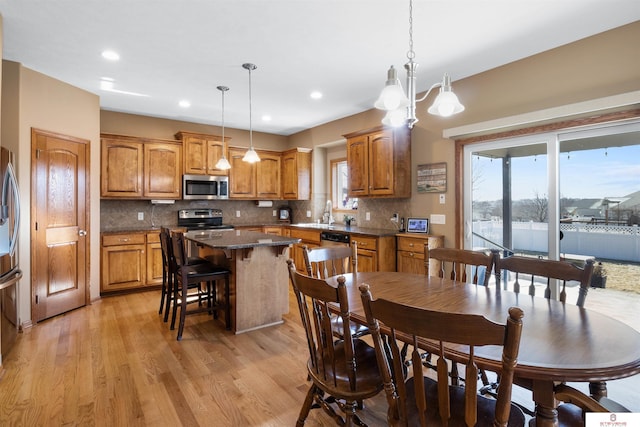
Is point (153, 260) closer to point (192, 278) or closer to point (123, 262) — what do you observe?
point (123, 262)

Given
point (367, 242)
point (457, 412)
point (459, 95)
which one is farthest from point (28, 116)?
point (459, 95)

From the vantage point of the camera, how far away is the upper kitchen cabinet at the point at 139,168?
4.62 metres

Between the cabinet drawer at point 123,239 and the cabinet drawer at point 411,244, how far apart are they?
358 centimetres

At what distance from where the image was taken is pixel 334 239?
477cm

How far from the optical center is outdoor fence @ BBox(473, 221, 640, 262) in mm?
2789

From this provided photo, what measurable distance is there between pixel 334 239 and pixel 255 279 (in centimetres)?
170

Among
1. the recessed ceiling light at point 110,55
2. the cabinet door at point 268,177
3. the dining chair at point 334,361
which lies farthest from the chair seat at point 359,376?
the cabinet door at point 268,177

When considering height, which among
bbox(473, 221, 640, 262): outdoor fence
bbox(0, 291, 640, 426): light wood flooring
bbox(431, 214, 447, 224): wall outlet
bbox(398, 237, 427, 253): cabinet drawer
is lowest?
bbox(0, 291, 640, 426): light wood flooring

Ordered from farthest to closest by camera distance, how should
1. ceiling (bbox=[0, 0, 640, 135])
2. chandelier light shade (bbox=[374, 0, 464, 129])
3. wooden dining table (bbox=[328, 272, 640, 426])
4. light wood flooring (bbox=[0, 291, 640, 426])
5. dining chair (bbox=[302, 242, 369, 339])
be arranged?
ceiling (bbox=[0, 0, 640, 135])
dining chair (bbox=[302, 242, 369, 339])
light wood flooring (bbox=[0, 291, 640, 426])
chandelier light shade (bbox=[374, 0, 464, 129])
wooden dining table (bbox=[328, 272, 640, 426])

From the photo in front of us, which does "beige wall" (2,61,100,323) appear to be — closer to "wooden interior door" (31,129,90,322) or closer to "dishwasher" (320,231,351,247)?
"wooden interior door" (31,129,90,322)

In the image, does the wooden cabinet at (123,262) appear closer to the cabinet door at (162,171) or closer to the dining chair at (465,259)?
the cabinet door at (162,171)

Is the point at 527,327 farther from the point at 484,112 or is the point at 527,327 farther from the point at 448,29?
the point at 484,112

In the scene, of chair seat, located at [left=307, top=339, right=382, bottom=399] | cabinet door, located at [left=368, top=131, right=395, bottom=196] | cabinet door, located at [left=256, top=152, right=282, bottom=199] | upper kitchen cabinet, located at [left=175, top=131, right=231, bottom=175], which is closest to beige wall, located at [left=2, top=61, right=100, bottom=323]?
upper kitchen cabinet, located at [left=175, top=131, right=231, bottom=175]

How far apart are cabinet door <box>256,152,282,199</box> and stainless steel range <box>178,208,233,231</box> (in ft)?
2.77
